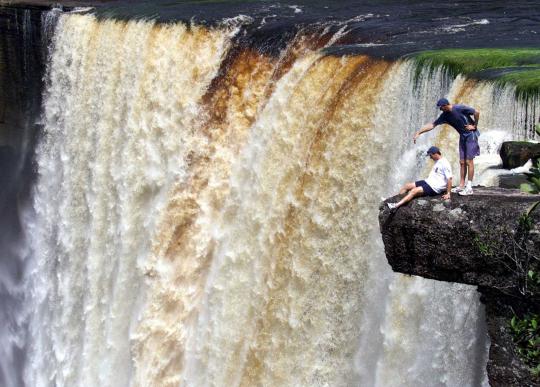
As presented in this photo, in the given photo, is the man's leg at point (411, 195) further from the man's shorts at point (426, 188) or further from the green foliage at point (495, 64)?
the green foliage at point (495, 64)

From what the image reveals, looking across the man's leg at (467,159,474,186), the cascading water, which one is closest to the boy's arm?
the man's leg at (467,159,474,186)

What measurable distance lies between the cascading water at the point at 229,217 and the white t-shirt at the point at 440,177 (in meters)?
1.52

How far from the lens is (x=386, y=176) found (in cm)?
1270

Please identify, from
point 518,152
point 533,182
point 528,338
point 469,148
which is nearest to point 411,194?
point 469,148

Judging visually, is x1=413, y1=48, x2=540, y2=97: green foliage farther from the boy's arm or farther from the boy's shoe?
the boy's arm

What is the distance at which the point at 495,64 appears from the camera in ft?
43.5

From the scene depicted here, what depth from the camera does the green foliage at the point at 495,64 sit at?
38.3ft

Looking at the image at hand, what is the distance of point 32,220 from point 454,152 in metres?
15.5

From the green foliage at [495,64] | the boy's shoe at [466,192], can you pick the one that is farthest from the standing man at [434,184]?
the green foliage at [495,64]

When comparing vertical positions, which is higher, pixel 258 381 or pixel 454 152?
pixel 454 152

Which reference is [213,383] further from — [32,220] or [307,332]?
[32,220]

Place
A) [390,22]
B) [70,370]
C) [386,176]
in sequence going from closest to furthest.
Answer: [386,176] → [390,22] → [70,370]

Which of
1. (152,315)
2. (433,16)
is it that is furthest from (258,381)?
(433,16)

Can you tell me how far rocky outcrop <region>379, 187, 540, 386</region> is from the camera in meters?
8.97
